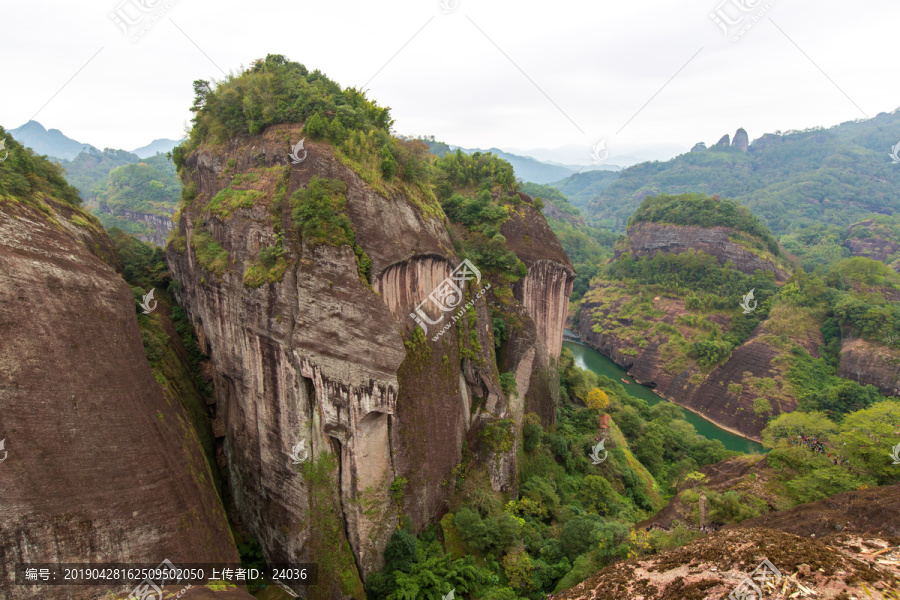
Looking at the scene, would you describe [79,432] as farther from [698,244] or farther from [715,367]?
[698,244]

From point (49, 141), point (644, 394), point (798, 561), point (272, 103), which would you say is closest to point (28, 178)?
point (272, 103)

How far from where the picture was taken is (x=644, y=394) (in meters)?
47.7

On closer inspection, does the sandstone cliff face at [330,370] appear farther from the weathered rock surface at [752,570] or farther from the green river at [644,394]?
the green river at [644,394]

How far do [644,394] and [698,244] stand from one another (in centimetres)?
2559

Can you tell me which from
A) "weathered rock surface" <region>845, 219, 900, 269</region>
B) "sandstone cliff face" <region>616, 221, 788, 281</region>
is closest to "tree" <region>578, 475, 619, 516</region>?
"sandstone cliff face" <region>616, 221, 788, 281</region>

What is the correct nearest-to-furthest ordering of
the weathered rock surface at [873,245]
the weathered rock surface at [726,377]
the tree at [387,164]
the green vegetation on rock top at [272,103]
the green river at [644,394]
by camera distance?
1. the tree at [387,164]
2. the green vegetation on rock top at [272,103]
3. the green river at [644,394]
4. the weathered rock surface at [726,377]
5. the weathered rock surface at [873,245]

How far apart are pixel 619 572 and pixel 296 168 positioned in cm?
1701

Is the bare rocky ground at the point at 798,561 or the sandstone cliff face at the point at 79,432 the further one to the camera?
the sandstone cliff face at the point at 79,432

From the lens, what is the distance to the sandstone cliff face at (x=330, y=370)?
46.7ft

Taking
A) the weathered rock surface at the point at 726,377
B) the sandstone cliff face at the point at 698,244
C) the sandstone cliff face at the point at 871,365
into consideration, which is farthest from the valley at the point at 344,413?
the sandstone cliff face at the point at 698,244

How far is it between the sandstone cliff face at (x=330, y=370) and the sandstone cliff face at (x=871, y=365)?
138 feet

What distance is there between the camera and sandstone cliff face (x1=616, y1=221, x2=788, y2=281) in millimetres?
55031

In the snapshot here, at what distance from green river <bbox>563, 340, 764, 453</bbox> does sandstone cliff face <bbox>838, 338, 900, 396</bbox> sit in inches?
462

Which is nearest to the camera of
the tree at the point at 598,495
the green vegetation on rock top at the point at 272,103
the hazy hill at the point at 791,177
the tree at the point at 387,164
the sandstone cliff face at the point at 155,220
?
the tree at the point at 387,164
